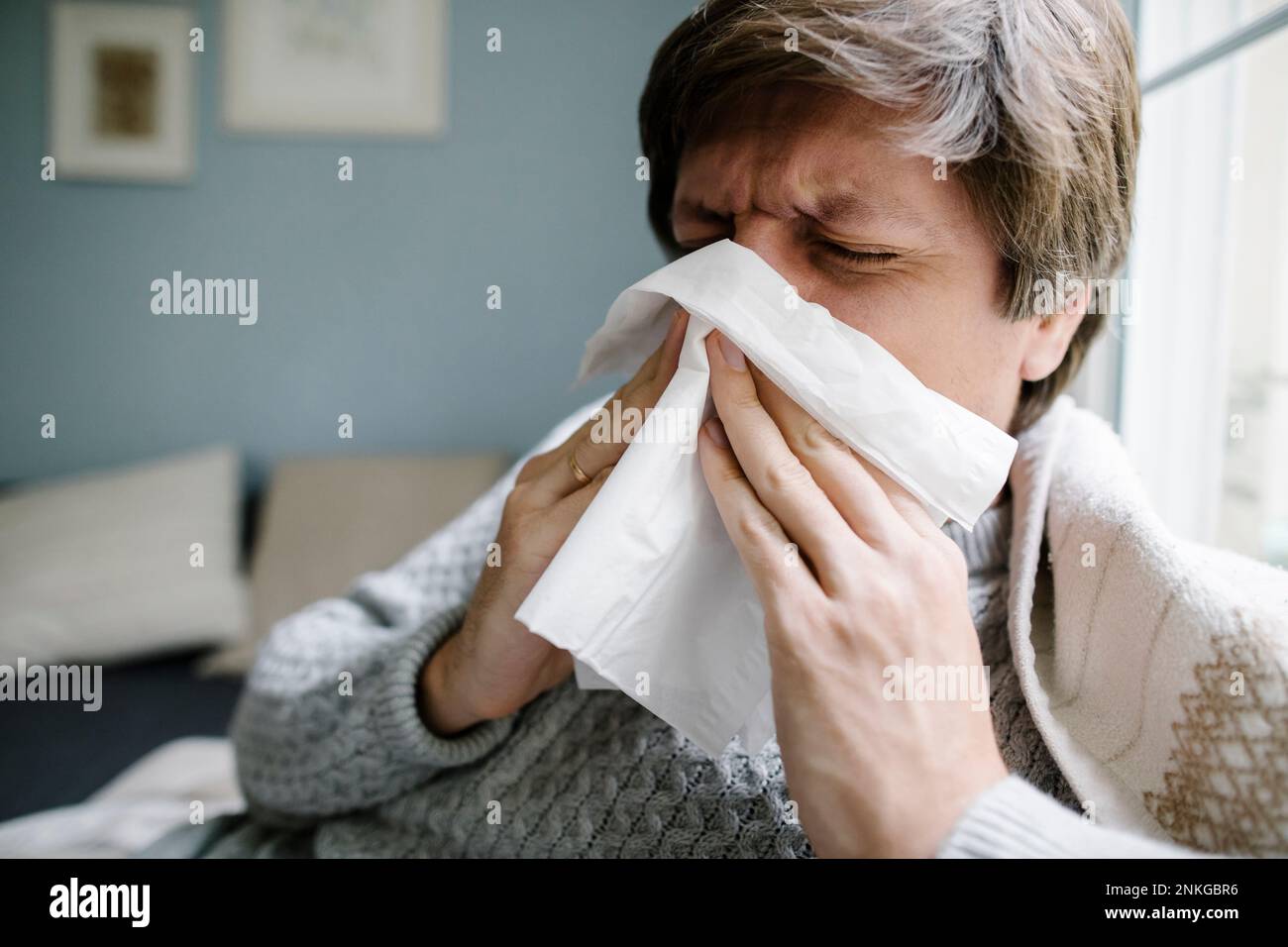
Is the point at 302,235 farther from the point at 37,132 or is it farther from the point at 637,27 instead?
the point at 637,27

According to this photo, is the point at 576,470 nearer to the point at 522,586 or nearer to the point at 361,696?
the point at 522,586

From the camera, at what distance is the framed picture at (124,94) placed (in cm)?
180

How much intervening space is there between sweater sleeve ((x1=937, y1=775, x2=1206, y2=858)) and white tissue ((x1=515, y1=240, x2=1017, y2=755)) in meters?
0.15

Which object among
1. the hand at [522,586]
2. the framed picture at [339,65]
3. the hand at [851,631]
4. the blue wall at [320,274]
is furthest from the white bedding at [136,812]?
the framed picture at [339,65]

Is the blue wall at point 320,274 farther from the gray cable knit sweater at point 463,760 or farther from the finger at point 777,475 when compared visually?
the finger at point 777,475

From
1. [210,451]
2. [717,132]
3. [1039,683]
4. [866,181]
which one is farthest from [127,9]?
[1039,683]

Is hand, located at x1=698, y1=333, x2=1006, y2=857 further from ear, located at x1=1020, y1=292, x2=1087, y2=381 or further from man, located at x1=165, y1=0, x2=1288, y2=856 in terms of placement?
ear, located at x1=1020, y1=292, x2=1087, y2=381

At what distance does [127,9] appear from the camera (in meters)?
1.80

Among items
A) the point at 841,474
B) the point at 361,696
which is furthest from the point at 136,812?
the point at 841,474

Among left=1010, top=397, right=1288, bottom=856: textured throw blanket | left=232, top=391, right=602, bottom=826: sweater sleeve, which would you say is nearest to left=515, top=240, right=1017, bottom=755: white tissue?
left=1010, top=397, right=1288, bottom=856: textured throw blanket

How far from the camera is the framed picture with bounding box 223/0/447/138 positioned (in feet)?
5.87

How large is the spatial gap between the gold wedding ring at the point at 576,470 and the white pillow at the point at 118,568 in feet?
4.55

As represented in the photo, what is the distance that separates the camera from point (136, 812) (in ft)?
2.80
